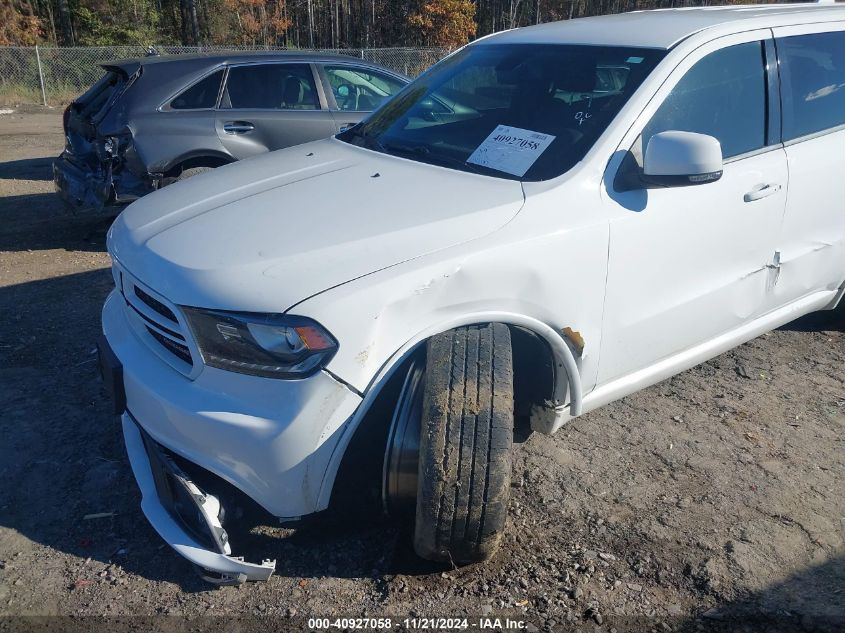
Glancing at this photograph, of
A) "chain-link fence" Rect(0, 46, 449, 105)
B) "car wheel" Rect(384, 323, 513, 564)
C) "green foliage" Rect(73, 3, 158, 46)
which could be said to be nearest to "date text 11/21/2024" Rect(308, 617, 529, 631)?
"car wheel" Rect(384, 323, 513, 564)

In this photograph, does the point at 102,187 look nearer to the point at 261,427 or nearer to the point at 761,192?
the point at 261,427

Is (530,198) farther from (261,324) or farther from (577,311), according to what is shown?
(261,324)

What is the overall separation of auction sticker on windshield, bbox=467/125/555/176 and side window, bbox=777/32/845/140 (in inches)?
54.9

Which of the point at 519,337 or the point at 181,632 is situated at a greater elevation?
the point at 519,337

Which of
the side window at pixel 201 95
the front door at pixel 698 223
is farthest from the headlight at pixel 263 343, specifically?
the side window at pixel 201 95

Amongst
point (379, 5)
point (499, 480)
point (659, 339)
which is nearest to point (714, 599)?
point (499, 480)

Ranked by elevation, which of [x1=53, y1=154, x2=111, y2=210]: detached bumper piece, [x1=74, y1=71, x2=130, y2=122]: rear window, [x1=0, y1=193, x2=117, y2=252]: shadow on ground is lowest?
[x1=0, y1=193, x2=117, y2=252]: shadow on ground

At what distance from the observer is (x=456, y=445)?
239 cm

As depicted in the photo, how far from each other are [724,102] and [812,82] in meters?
0.79

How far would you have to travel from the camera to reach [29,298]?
209 inches

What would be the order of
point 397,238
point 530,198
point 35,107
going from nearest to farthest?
point 397,238
point 530,198
point 35,107

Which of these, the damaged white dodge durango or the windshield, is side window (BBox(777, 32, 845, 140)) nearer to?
the damaged white dodge durango

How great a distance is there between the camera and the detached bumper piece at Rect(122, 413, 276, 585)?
247cm

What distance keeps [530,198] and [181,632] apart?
6.32 ft
